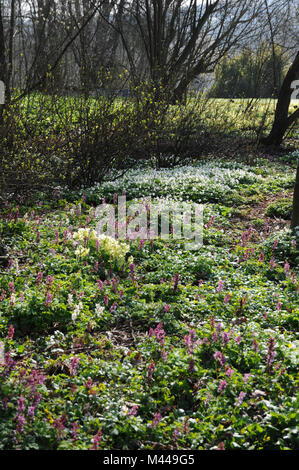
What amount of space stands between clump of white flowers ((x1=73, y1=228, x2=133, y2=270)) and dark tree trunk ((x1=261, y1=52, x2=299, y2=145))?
9982mm

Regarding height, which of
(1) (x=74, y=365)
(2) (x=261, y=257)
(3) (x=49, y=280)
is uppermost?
(3) (x=49, y=280)

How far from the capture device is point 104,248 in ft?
18.0

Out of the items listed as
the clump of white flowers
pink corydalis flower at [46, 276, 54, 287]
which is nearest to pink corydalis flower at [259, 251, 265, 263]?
the clump of white flowers

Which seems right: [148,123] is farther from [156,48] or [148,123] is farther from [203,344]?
[203,344]

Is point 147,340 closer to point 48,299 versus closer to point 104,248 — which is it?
point 48,299

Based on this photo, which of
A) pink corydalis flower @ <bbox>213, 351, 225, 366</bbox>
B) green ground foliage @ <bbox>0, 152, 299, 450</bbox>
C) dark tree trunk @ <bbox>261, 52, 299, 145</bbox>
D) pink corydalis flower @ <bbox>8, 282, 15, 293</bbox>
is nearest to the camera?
green ground foliage @ <bbox>0, 152, 299, 450</bbox>

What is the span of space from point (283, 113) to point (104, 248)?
35.9ft

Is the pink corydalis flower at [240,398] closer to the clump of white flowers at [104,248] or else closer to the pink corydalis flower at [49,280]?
the pink corydalis flower at [49,280]

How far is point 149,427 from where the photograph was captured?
299 cm

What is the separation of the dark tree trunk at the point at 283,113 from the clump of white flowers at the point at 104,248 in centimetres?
998

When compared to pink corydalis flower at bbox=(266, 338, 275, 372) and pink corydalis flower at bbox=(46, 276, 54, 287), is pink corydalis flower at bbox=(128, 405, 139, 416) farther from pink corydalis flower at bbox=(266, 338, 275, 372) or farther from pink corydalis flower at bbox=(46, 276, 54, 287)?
pink corydalis flower at bbox=(46, 276, 54, 287)

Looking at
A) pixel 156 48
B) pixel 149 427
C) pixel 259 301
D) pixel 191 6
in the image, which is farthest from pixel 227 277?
pixel 191 6

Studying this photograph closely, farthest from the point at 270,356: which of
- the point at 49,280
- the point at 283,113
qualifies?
the point at 283,113

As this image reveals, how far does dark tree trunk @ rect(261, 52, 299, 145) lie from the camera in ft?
42.9
